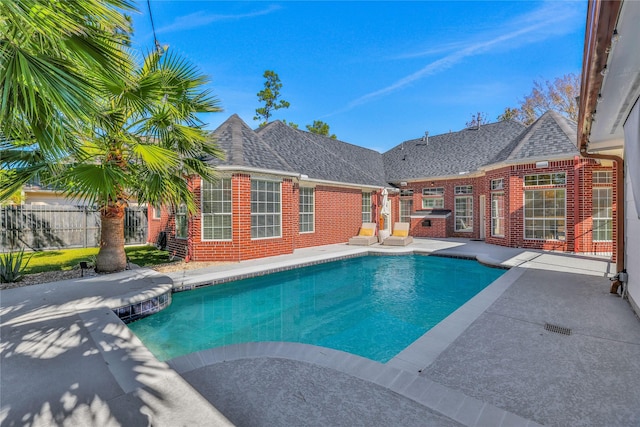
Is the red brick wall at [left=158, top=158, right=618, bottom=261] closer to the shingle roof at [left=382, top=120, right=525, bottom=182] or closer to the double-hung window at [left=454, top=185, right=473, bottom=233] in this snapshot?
the double-hung window at [left=454, top=185, right=473, bottom=233]

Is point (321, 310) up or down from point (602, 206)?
down

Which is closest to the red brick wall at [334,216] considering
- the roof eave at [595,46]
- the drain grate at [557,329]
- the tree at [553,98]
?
the drain grate at [557,329]

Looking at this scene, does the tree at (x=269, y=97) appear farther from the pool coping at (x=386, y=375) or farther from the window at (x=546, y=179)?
the pool coping at (x=386, y=375)

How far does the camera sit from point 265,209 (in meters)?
11.4

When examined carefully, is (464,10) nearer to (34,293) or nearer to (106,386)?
(106,386)

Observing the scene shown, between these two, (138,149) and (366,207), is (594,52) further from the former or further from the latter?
(366,207)

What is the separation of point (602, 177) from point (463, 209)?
253 inches

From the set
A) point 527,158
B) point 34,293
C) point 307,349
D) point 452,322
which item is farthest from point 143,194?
point 527,158

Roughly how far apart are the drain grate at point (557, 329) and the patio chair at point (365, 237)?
1000 centimetres

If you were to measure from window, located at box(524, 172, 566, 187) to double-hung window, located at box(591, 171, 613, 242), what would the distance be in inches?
37.5

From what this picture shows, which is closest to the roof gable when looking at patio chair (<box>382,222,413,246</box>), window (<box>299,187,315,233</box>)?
window (<box>299,187,315,233</box>)

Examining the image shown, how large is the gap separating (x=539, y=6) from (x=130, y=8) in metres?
11.8

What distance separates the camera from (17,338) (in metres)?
3.94

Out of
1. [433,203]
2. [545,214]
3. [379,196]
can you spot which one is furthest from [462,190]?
[545,214]
